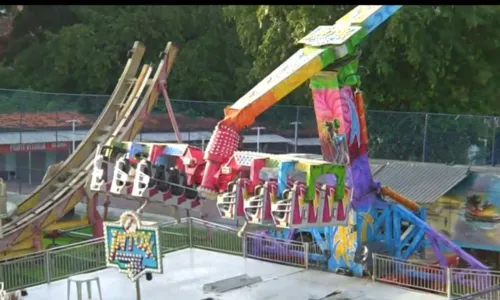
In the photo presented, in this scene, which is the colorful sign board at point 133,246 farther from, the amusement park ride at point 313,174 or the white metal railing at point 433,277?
the white metal railing at point 433,277

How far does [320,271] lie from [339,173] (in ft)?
10.4

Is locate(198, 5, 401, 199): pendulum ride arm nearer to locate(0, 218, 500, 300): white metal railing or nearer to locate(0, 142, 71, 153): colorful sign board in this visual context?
locate(0, 218, 500, 300): white metal railing

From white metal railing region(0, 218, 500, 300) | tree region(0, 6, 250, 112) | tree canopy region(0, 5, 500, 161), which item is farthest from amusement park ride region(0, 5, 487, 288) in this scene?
tree region(0, 6, 250, 112)

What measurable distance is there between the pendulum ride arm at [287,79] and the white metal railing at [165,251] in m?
3.38

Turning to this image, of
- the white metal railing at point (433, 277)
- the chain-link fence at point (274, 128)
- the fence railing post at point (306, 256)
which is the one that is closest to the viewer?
the white metal railing at point (433, 277)

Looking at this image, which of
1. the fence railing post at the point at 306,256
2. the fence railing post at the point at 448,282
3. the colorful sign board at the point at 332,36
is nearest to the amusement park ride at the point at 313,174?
the colorful sign board at the point at 332,36

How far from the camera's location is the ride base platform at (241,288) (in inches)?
596

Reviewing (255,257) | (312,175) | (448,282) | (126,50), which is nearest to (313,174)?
(312,175)

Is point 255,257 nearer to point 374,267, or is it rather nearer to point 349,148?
point 374,267

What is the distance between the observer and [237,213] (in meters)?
14.5

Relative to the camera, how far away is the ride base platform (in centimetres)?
1515

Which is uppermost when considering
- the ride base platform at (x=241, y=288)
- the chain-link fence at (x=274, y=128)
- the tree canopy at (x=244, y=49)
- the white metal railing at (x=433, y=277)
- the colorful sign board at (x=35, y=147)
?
the tree canopy at (x=244, y=49)

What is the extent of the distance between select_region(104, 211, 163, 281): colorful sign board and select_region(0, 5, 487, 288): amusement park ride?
1790mm

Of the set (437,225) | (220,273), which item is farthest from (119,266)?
(437,225)
